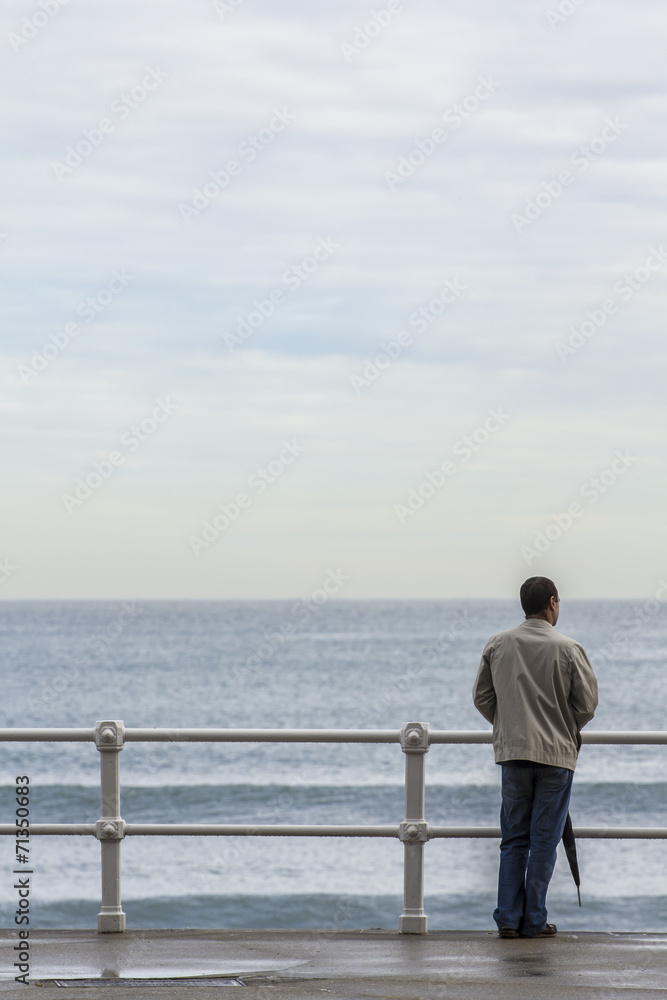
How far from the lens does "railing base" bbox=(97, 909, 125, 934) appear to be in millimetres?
6453

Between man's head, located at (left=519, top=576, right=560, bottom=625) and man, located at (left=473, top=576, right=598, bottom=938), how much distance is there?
0.09m

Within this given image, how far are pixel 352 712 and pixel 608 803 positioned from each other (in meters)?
25.0

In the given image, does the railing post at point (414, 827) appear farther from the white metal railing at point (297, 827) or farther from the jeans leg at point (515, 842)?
the jeans leg at point (515, 842)

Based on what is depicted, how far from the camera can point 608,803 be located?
28.2 meters

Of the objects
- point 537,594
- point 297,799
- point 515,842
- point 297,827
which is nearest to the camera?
point 515,842

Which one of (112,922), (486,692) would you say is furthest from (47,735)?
(486,692)

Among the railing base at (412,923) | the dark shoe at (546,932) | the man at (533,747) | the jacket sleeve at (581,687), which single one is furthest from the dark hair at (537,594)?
the railing base at (412,923)

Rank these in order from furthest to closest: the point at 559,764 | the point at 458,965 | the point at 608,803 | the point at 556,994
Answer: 1. the point at 608,803
2. the point at 559,764
3. the point at 458,965
4. the point at 556,994

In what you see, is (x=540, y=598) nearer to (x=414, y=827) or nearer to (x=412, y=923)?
(x=414, y=827)

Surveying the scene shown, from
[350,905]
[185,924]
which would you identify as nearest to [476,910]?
[350,905]

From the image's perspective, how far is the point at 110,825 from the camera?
632 centimetres

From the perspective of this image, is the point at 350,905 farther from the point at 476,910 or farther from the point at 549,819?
the point at 549,819

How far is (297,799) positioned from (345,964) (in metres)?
23.6

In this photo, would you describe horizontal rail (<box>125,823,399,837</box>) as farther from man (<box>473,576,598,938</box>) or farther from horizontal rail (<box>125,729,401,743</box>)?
man (<box>473,576,598,938</box>)
